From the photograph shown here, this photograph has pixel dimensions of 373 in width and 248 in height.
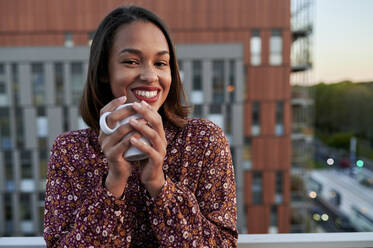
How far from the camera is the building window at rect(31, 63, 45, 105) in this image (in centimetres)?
643

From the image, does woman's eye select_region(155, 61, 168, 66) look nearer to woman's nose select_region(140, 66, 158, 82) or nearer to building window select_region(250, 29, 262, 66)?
woman's nose select_region(140, 66, 158, 82)

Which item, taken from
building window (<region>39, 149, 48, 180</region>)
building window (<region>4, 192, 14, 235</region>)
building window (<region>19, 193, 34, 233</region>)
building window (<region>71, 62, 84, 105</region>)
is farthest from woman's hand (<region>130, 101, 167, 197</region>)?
building window (<region>4, 192, 14, 235</region>)

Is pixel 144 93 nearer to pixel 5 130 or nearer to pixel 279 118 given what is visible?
pixel 279 118

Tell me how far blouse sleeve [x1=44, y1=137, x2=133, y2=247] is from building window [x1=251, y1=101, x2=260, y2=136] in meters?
6.89

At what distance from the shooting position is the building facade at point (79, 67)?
251 inches

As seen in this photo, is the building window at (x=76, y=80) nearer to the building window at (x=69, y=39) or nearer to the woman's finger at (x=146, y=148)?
the building window at (x=69, y=39)

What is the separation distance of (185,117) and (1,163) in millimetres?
7679

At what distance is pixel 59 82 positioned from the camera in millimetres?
6484

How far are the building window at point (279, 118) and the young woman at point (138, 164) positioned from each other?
6.89 metres

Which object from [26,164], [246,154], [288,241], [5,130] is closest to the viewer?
[288,241]

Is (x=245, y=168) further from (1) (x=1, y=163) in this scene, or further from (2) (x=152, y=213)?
(2) (x=152, y=213)

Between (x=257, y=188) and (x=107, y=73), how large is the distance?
7385mm

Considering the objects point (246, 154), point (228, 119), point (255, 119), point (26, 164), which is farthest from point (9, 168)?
point (255, 119)

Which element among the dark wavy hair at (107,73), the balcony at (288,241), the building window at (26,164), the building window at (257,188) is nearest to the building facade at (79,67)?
the building window at (26,164)
